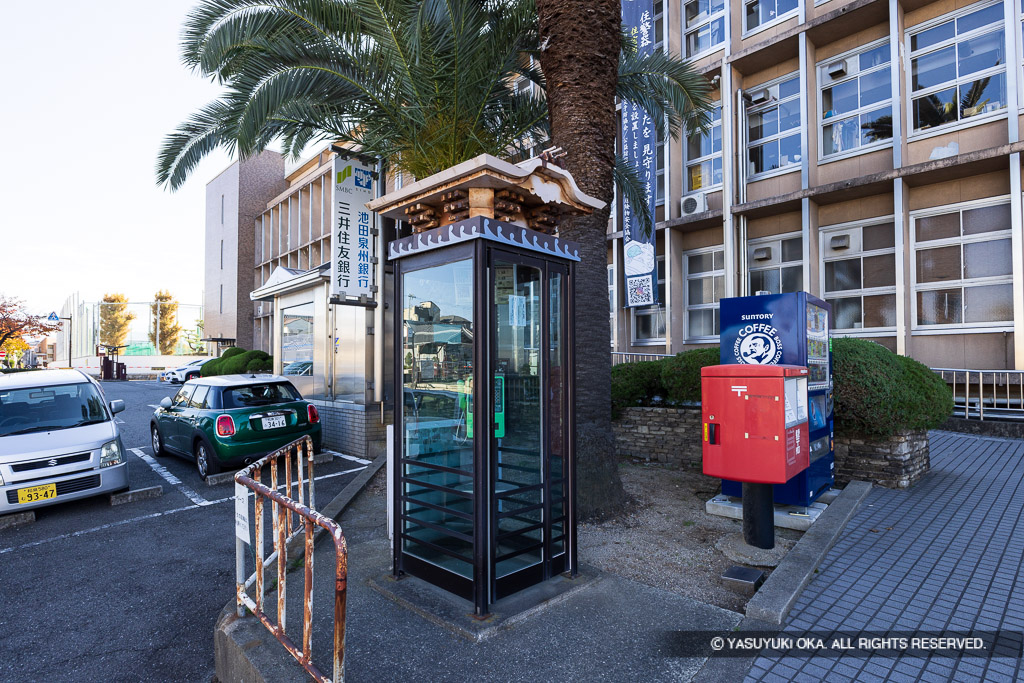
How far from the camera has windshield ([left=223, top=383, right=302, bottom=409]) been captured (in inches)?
342

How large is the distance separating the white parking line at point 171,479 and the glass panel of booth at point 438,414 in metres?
4.47

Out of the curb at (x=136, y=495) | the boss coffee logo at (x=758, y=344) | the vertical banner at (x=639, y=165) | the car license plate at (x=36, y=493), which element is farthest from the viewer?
the vertical banner at (x=639, y=165)

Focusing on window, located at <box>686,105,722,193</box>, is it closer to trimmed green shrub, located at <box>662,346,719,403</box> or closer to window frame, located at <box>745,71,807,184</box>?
→ window frame, located at <box>745,71,807,184</box>

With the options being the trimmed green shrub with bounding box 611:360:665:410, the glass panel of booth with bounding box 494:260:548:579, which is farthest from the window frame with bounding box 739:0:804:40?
the glass panel of booth with bounding box 494:260:548:579

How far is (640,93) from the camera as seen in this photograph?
938 cm

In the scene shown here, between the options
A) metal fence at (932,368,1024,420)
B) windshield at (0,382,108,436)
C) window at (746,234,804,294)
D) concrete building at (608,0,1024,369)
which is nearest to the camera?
windshield at (0,382,108,436)

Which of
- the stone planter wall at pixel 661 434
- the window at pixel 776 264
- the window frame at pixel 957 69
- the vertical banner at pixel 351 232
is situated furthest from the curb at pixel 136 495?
the window frame at pixel 957 69

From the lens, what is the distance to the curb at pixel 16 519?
6371 mm

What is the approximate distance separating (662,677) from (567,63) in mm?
5770

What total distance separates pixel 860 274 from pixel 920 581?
37.0 feet

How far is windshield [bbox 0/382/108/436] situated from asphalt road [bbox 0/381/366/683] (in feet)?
3.55

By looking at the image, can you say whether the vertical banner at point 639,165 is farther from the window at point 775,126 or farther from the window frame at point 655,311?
the window at point 775,126

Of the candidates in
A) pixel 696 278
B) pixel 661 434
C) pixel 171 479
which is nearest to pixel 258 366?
pixel 171 479

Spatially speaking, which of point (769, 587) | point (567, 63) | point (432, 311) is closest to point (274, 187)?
point (567, 63)
